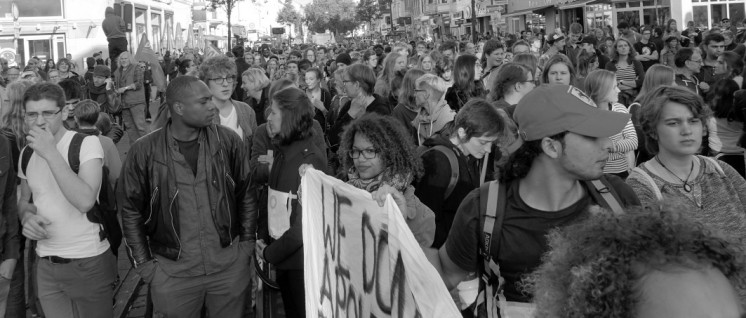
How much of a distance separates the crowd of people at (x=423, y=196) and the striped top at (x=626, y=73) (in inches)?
186

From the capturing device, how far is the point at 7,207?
4.83 m

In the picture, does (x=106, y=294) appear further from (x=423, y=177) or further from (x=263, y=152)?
(x=423, y=177)

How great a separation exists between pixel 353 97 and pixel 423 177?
369 cm

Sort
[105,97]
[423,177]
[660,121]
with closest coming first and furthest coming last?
1. [660,121]
2. [423,177]
3. [105,97]

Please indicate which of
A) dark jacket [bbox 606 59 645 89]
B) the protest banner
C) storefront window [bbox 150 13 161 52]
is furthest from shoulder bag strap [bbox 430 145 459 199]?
storefront window [bbox 150 13 161 52]

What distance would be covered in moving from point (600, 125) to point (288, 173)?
7.86ft

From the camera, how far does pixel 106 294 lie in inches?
188

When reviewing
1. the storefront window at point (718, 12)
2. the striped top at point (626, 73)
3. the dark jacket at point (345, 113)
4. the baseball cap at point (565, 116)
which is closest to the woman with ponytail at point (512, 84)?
the dark jacket at point (345, 113)

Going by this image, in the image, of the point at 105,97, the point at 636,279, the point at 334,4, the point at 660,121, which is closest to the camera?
the point at 636,279

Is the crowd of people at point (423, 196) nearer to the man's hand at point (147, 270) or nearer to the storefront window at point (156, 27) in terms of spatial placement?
the man's hand at point (147, 270)

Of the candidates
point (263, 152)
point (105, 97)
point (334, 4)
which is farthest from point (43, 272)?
point (334, 4)

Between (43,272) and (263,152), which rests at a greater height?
(263,152)

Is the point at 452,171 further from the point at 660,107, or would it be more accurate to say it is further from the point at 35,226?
the point at 35,226

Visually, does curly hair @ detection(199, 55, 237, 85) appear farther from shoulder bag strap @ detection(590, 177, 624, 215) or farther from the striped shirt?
the striped shirt
